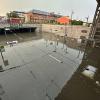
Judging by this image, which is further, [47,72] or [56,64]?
Answer: [56,64]

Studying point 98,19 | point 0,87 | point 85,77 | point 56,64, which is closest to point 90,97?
point 85,77

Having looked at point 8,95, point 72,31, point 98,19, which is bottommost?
point 8,95

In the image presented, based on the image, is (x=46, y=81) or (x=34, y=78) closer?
(x=46, y=81)

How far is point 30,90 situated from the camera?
6.56 meters

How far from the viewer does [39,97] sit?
598 centimetres

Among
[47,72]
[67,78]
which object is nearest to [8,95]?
[47,72]

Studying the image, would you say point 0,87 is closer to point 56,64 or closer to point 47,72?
point 47,72

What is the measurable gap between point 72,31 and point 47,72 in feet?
72.0

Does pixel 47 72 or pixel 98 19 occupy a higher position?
pixel 98 19

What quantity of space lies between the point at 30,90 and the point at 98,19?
55.4 ft

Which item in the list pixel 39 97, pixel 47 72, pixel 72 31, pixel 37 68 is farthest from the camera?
pixel 72 31

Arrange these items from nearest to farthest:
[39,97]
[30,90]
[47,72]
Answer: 1. [39,97]
2. [30,90]
3. [47,72]

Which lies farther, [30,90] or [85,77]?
[85,77]

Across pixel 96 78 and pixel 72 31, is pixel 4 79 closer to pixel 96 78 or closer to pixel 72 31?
pixel 96 78
